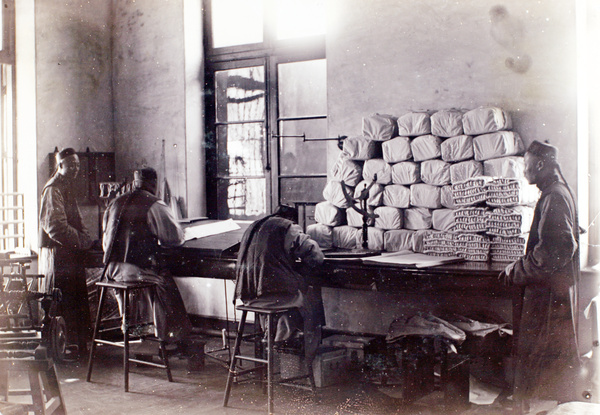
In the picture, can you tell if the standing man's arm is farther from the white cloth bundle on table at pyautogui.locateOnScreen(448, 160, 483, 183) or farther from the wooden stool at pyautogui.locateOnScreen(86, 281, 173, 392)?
the white cloth bundle on table at pyautogui.locateOnScreen(448, 160, 483, 183)

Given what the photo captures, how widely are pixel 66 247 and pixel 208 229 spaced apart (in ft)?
4.19

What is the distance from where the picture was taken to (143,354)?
18.4ft

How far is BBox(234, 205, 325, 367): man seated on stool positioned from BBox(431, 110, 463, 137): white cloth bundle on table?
1278 mm

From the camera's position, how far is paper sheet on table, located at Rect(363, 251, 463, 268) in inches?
173

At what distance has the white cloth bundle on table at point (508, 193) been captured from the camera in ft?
14.3

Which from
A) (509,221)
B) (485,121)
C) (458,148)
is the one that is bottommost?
(509,221)

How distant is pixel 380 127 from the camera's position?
515cm

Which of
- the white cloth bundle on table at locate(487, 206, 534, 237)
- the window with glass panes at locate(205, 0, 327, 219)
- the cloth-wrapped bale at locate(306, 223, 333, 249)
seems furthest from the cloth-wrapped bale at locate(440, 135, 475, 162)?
the window with glass panes at locate(205, 0, 327, 219)

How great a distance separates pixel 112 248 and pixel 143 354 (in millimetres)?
1005

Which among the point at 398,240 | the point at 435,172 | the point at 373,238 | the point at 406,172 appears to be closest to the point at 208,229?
the point at 373,238

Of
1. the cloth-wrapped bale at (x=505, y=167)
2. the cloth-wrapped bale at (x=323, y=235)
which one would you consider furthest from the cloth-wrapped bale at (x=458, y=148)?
the cloth-wrapped bale at (x=323, y=235)

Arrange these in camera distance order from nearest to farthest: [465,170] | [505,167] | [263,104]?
[505,167] → [465,170] → [263,104]

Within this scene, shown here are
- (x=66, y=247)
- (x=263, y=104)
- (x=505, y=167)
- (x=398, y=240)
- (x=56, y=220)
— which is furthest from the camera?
(x=263, y=104)

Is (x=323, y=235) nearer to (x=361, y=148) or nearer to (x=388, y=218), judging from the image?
(x=388, y=218)
